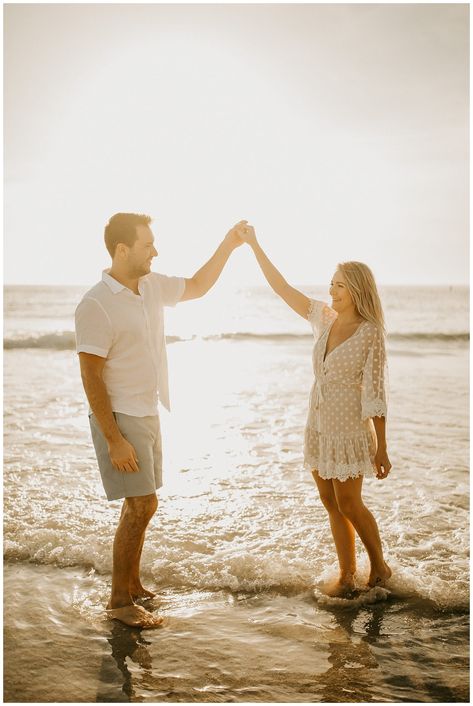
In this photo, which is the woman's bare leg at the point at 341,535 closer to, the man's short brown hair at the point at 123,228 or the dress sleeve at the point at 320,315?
the dress sleeve at the point at 320,315

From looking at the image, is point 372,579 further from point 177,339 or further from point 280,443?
point 177,339

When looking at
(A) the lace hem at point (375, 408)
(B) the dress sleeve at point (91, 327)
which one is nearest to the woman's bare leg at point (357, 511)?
(A) the lace hem at point (375, 408)

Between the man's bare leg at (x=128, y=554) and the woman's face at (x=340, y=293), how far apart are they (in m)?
1.75

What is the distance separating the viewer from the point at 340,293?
4.12m

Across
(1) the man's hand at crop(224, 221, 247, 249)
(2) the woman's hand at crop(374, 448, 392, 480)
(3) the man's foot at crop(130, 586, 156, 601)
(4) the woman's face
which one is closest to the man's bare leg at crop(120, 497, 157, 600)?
(3) the man's foot at crop(130, 586, 156, 601)

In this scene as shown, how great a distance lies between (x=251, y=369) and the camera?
16.5m

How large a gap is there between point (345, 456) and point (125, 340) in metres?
1.65

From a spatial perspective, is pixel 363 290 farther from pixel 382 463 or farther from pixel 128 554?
pixel 128 554

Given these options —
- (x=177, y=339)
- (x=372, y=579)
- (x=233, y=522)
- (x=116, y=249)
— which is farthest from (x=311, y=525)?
(x=177, y=339)

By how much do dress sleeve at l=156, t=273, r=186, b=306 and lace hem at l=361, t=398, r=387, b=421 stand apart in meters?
1.48

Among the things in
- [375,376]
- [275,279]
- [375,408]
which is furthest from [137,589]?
[275,279]

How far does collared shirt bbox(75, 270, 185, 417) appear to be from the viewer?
3.62m

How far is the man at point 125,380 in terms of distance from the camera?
364 cm

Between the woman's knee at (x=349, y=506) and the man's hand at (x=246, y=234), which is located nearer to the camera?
the woman's knee at (x=349, y=506)
